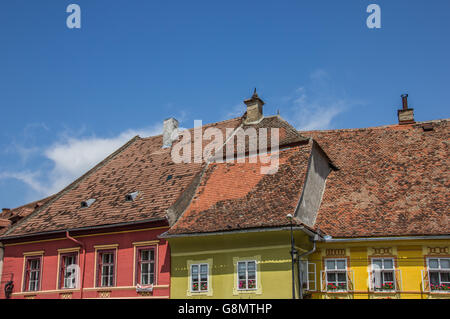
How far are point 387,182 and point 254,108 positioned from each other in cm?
A: 767

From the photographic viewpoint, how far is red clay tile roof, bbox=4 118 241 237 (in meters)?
21.5

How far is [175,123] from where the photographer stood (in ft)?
90.9

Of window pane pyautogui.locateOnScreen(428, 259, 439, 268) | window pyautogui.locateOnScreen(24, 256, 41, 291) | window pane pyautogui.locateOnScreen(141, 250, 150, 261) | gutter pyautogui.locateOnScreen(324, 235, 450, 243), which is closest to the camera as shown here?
gutter pyautogui.locateOnScreen(324, 235, 450, 243)

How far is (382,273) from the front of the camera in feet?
57.5

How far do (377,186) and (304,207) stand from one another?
3.75m

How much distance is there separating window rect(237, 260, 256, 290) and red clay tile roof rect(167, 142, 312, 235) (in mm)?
1505

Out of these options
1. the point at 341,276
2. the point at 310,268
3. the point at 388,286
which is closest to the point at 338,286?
the point at 341,276

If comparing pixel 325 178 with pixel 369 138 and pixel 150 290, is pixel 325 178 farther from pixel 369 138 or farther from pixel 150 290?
pixel 150 290

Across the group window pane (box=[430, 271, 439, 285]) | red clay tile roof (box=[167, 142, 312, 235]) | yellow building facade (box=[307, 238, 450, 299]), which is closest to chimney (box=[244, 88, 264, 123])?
red clay tile roof (box=[167, 142, 312, 235])

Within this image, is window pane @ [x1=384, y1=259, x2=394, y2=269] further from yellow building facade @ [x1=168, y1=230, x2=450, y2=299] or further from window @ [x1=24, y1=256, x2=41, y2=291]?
window @ [x1=24, y1=256, x2=41, y2=291]
